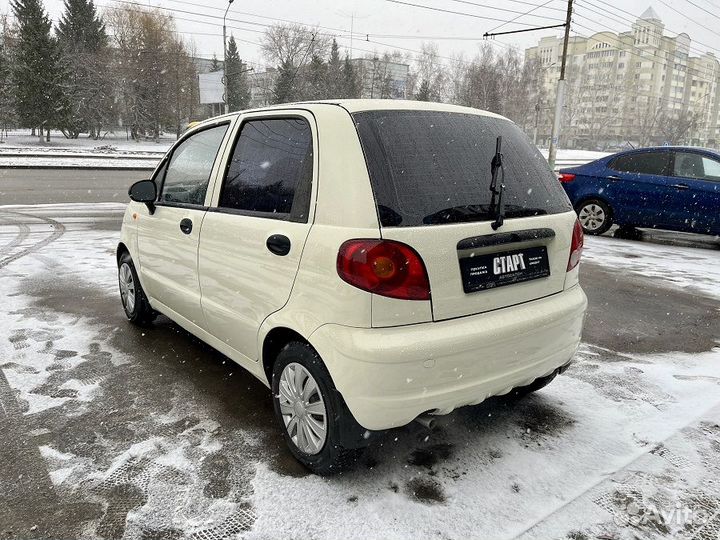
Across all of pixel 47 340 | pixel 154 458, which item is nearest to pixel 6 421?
pixel 154 458

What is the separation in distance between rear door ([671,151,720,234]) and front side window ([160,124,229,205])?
7.80 metres

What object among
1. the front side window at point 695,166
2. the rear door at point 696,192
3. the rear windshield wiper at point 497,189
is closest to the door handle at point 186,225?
the rear windshield wiper at point 497,189

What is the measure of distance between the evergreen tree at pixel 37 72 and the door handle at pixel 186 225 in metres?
47.4

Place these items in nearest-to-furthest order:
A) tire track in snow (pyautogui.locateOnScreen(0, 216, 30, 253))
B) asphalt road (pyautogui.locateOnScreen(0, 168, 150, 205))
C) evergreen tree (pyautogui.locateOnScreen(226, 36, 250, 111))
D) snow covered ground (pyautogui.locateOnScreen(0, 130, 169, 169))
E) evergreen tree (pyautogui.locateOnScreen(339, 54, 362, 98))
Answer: tire track in snow (pyautogui.locateOnScreen(0, 216, 30, 253))
asphalt road (pyautogui.locateOnScreen(0, 168, 150, 205))
snow covered ground (pyautogui.locateOnScreen(0, 130, 169, 169))
evergreen tree (pyautogui.locateOnScreen(339, 54, 362, 98))
evergreen tree (pyautogui.locateOnScreen(226, 36, 250, 111))

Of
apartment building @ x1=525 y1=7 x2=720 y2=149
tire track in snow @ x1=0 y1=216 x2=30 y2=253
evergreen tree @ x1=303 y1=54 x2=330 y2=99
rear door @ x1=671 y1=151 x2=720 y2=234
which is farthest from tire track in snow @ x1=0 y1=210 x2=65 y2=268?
apartment building @ x1=525 y1=7 x2=720 y2=149

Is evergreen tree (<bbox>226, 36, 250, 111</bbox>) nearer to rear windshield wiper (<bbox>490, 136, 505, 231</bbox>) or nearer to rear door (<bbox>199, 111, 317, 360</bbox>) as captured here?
rear door (<bbox>199, 111, 317, 360</bbox>)

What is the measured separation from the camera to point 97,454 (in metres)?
2.67

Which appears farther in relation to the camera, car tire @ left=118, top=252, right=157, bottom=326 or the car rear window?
car tire @ left=118, top=252, right=157, bottom=326

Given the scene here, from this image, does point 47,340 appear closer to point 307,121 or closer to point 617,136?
point 307,121

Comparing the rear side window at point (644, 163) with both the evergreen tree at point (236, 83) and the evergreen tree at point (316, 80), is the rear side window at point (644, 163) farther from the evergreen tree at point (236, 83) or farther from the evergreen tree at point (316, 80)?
the evergreen tree at point (236, 83)

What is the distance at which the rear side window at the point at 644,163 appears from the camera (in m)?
8.74

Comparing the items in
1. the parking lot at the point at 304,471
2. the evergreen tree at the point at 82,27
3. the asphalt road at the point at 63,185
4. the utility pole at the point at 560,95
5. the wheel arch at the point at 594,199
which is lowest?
the parking lot at the point at 304,471

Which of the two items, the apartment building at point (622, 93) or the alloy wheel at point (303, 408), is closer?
the alloy wheel at point (303, 408)

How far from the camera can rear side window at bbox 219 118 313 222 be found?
255 cm
